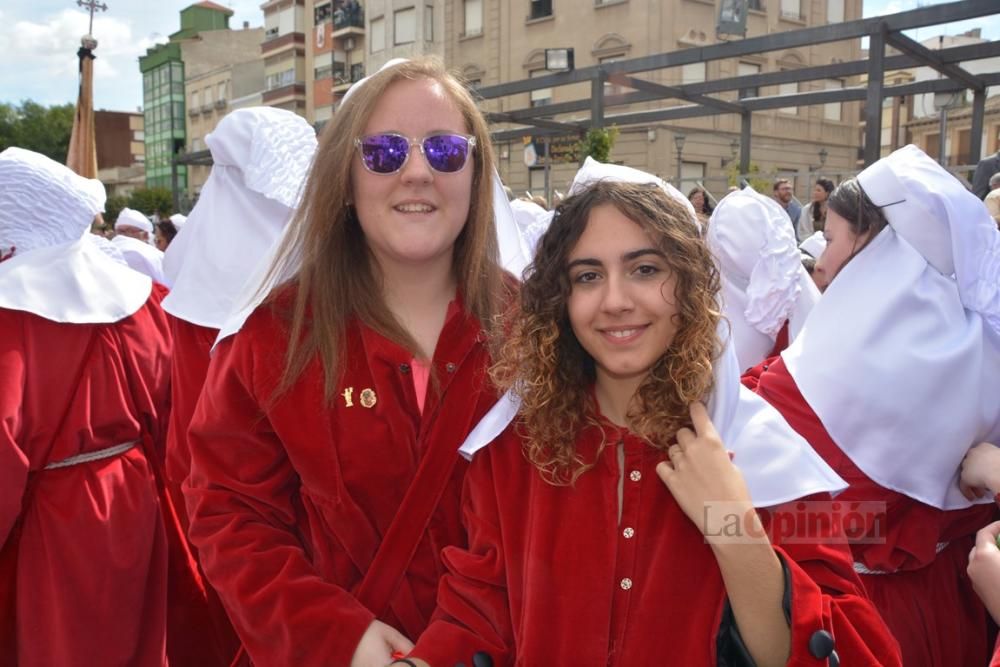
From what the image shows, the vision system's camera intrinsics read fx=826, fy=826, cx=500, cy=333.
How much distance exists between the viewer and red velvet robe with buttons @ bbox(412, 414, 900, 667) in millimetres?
1646

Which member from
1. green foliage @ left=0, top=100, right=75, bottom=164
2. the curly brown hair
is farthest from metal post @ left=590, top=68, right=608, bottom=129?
green foliage @ left=0, top=100, right=75, bottom=164

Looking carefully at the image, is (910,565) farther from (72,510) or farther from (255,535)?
(72,510)

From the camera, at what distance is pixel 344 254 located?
2111mm

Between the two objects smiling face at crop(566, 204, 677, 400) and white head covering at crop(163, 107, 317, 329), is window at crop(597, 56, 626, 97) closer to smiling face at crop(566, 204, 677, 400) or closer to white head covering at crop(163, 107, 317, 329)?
white head covering at crop(163, 107, 317, 329)

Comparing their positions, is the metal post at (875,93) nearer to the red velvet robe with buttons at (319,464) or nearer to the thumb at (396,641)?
the red velvet robe with buttons at (319,464)

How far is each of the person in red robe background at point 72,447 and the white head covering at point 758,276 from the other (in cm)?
243

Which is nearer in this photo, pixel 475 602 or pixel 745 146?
pixel 475 602

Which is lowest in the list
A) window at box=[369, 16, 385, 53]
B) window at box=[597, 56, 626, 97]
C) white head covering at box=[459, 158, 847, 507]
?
white head covering at box=[459, 158, 847, 507]

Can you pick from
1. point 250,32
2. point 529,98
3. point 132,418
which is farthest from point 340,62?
point 132,418

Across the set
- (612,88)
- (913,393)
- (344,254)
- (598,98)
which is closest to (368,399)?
(344,254)

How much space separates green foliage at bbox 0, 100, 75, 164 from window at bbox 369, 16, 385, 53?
24302 millimetres

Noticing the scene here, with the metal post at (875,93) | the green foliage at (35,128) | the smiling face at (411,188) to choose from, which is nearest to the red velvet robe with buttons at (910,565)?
the smiling face at (411,188)

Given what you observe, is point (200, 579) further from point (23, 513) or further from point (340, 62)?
point (340, 62)

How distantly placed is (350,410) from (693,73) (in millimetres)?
28368
